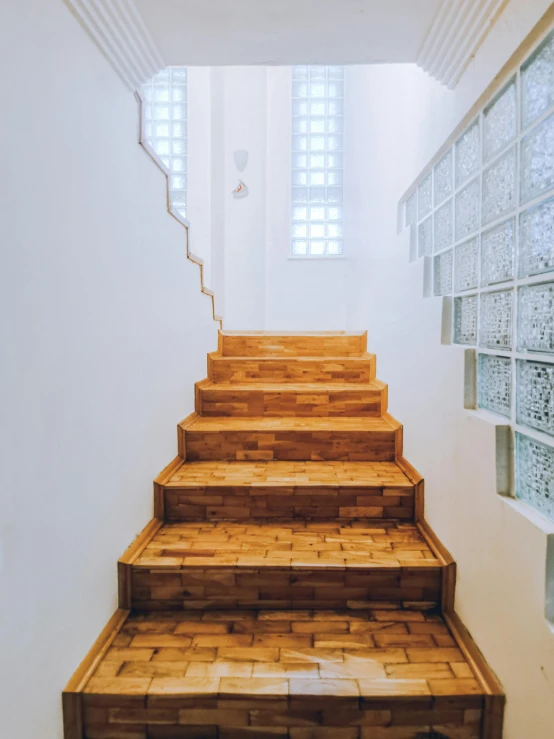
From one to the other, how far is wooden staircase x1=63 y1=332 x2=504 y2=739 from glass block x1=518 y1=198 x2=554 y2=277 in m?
0.97

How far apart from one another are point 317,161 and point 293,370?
2690mm

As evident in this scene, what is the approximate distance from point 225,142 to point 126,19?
3.28 m

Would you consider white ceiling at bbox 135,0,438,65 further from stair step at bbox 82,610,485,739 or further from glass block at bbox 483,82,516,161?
stair step at bbox 82,610,485,739

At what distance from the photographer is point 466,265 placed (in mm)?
1406

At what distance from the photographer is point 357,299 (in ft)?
11.7

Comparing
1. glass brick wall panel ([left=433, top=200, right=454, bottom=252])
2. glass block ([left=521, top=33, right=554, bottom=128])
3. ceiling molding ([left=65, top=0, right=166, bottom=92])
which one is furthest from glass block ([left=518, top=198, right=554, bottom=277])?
ceiling molding ([left=65, top=0, right=166, bottom=92])

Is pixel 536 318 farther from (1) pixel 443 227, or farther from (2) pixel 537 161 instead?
(1) pixel 443 227

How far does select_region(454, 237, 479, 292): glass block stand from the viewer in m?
1.34

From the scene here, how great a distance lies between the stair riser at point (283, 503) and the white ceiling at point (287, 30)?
1.61 m

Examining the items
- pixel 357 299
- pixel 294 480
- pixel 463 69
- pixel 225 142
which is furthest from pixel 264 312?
pixel 463 69

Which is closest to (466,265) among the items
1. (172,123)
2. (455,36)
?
(455,36)

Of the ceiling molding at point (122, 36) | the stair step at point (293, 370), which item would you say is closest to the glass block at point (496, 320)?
the ceiling molding at point (122, 36)

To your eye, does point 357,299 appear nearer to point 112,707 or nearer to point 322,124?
point 322,124

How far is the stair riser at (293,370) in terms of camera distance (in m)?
2.76
